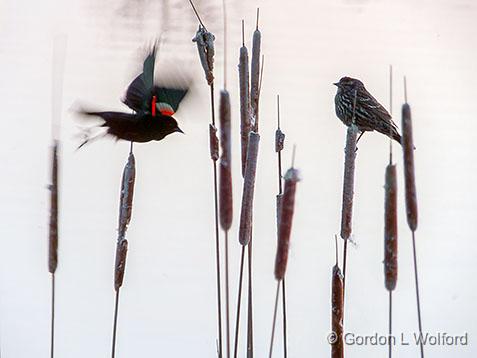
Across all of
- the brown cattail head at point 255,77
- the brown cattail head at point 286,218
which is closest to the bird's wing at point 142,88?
the brown cattail head at point 255,77

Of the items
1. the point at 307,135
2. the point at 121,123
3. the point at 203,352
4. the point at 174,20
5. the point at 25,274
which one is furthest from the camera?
the point at 174,20

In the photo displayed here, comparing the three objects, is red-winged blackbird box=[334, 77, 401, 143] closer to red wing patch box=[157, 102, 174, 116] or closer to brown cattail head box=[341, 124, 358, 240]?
red wing patch box=[157, 102, 174, 116]

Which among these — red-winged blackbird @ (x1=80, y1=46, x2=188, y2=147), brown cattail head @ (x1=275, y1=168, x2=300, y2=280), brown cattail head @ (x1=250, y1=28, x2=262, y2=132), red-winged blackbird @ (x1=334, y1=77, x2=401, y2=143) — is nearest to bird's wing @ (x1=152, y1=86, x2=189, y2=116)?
red-winged blackbird @ (x1=80, y1=46, x2=188, y2=147)

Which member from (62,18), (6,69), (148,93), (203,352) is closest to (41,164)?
(6,69)

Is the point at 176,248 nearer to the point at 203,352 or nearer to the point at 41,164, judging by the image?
the point at 203,352

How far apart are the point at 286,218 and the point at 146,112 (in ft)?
1.52

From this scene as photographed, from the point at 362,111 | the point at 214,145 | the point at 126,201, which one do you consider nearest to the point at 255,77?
the point at 214,145

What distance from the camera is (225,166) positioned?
86 centimetres

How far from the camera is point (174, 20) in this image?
2.14m

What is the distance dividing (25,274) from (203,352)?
0.47m

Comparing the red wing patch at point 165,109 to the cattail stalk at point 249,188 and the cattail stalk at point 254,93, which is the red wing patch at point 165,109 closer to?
the cattail stalk at point 254,93

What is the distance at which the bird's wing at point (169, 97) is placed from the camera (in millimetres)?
1177

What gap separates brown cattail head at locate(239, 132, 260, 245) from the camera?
2.63 ft

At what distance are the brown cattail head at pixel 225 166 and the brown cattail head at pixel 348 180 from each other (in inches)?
5.2
